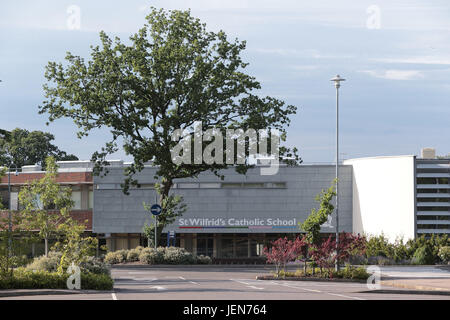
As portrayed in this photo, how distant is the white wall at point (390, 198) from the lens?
5781 cm

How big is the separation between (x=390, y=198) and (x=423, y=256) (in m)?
11.3

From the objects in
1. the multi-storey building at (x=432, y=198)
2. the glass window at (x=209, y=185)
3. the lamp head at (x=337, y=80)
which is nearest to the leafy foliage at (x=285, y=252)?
the lamp head at (x=337, y=80)

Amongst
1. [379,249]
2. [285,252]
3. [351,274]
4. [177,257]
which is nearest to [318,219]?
[285,252]

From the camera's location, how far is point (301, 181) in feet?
212

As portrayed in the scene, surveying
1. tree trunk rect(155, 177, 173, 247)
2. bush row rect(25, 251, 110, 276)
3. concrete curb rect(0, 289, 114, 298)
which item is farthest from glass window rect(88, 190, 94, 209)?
concrete curb rect(0, 289, 114, 298)

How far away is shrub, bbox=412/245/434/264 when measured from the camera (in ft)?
157

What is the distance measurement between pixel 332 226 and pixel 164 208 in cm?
2146

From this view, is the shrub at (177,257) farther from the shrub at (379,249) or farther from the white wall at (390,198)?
the white wall at (390,198)

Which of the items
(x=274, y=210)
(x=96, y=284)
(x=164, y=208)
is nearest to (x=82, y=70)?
(x=164, y=208)

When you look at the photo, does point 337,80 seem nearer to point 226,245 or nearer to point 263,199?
point 263,199
